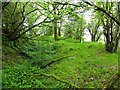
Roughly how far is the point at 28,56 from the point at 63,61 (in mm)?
1830

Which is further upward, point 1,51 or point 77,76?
point 1,51

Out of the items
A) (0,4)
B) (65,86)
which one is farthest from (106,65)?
(0,4)

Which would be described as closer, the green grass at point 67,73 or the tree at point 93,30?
the green grass at point 67,73

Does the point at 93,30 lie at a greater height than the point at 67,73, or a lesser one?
greater

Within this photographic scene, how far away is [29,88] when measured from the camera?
7.90 m

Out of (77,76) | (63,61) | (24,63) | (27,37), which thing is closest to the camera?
(77,76)

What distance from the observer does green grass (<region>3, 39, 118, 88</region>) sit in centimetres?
822

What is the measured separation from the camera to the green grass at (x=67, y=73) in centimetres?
822

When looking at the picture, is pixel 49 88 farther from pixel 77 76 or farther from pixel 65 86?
pixel 77 76

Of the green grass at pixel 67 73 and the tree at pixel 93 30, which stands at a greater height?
the tree at pixel 93 30

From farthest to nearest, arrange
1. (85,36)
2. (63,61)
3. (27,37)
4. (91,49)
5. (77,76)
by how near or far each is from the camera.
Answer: (85,36)
(91,49)
(27,37)
(63,61)
(77,76)

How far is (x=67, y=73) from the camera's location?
9.65 meters

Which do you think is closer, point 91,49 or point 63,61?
point 63,61

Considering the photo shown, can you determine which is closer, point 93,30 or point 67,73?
point 67,73
